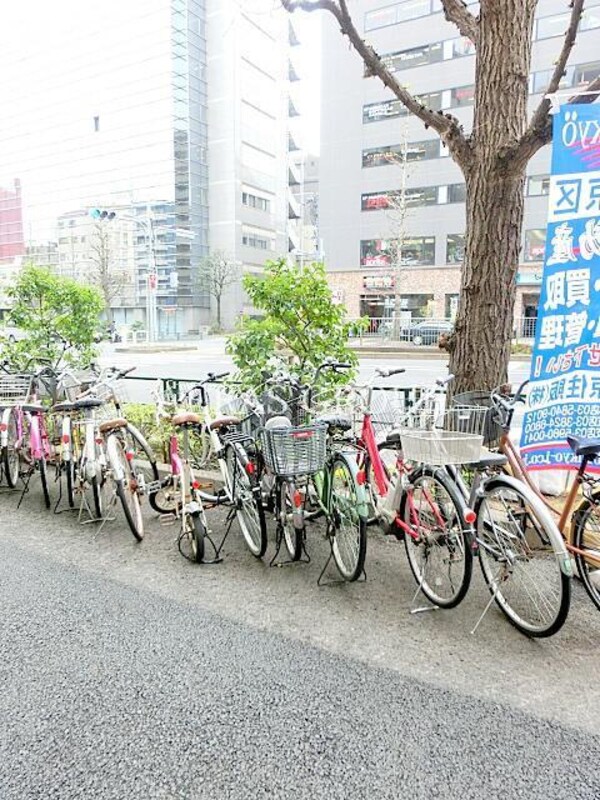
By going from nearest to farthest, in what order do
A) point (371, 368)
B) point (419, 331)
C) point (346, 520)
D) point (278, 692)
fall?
point (278, 692), point (346, 520), point (371, 368), point (419, 331)

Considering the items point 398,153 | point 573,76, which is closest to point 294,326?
point 573,76

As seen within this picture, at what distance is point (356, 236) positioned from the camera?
38.1 meters

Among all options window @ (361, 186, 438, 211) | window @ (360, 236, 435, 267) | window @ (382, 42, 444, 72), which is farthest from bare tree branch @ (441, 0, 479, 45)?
window @ (382, 42, 444, 72)

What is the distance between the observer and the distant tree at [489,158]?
4.32m

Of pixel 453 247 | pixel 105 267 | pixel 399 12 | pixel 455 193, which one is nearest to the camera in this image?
pixel 399 12

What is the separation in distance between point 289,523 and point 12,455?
3386mm

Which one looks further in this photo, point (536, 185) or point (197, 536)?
point (536, 185)

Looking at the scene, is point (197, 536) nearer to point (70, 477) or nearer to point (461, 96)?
point (70, 477)

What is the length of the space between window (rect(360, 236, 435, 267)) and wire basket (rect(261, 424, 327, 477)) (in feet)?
110

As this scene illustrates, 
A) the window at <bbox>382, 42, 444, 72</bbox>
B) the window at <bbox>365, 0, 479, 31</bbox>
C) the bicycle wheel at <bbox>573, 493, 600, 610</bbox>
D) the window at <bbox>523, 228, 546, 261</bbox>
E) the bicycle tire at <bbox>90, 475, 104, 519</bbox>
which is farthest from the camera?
the window at <bbox>382, 42, 444, 72</bbox>

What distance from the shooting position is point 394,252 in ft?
118

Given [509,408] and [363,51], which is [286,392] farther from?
[363,51]

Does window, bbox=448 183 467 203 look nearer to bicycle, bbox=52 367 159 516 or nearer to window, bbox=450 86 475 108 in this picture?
window, bbox=450 86 475 108

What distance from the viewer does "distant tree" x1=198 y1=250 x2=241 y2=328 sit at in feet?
150
